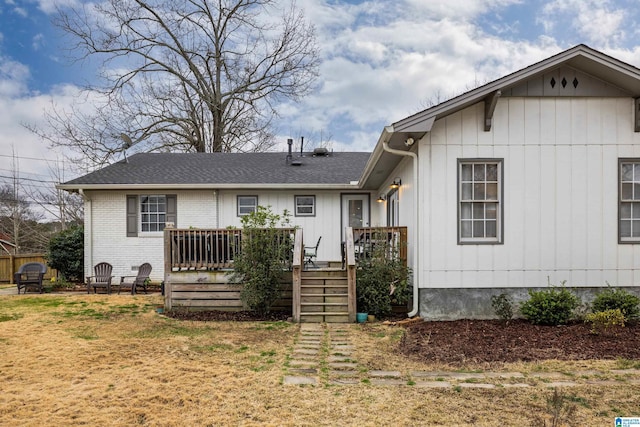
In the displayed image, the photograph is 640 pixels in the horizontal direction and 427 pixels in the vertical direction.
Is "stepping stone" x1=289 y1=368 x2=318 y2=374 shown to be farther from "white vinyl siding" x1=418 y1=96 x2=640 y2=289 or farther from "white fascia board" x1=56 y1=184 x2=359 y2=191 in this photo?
"white fascia board" x1=56 y1=184 x2=359 y2=191

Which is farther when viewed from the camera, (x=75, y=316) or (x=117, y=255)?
(x=117, y=255)

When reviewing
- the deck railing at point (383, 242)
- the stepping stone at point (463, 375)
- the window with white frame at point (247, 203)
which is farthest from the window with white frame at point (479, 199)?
the window with white frame at point (247, 203)

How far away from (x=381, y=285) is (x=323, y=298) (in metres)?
1.09

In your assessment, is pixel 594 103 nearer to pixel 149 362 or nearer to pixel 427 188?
pixel 427 188

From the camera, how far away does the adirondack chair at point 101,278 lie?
10.9m

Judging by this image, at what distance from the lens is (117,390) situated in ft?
12.9

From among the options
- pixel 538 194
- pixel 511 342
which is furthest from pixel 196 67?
pixel 511 342

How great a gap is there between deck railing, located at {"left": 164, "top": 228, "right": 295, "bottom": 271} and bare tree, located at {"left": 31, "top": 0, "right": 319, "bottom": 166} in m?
13.4

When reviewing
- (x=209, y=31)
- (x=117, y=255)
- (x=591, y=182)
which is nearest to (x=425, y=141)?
(x=591, y=182)

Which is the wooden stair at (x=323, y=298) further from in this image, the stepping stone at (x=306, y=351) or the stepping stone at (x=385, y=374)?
the stepping stone at (x=385, y=374)

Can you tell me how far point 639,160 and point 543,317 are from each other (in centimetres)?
340

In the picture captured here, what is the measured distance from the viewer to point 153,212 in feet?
42.3

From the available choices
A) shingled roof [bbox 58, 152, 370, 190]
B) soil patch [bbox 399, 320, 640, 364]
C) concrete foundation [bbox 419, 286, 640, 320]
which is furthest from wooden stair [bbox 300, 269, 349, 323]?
shingled roof [bbox 58, 152, 370, 190]

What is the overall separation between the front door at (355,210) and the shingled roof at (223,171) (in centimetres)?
60
